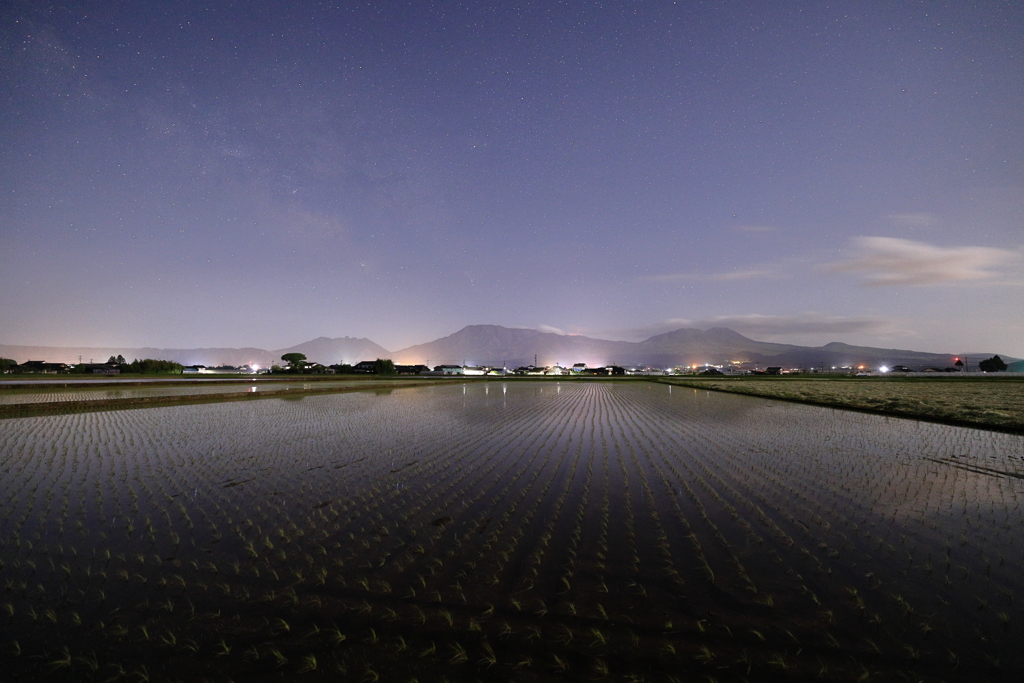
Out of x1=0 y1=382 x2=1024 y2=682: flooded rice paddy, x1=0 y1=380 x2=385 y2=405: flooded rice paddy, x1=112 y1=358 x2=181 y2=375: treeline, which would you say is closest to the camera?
x1=0 y1=382 x2=1024 y2=682: flooded rice paddy

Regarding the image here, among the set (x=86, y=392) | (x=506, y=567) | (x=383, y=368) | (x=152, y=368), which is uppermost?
(x=152, y=368)

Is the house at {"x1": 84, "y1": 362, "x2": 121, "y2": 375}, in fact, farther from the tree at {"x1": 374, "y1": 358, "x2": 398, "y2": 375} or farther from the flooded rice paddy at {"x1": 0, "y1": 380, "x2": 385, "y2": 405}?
the flooded rice paddy at {"x1": 0, "y1": 380, "x2": 385, "y2": 405}

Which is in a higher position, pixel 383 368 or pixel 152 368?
pixel 152 368

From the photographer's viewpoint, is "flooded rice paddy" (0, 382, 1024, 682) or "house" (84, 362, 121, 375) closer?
"flooded rice paddy" (0, 382, 1024, 682)

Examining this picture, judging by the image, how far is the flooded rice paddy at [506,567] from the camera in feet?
13.7

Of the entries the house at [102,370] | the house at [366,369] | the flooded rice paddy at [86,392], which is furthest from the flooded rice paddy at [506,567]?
the house at [366,369]

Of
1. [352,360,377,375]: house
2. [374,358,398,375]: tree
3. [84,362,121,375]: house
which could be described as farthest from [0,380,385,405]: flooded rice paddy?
[352,360,377,375]: house

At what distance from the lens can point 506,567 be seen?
601 cm

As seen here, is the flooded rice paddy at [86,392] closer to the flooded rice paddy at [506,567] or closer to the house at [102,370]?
the flooded rice paddy at [506,567]

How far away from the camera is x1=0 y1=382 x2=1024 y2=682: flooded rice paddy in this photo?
4.17 meters

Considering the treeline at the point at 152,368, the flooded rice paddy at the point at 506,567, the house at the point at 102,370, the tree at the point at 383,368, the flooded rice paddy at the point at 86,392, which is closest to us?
the flooded rice paddy at the point at 506,567

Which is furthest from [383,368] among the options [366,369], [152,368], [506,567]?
[506,567]

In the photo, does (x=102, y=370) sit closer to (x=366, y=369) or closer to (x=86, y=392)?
(x=366, y=369)

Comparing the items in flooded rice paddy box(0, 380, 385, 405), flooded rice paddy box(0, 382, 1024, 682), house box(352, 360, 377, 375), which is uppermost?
house box(352, 360, 377, 375)
